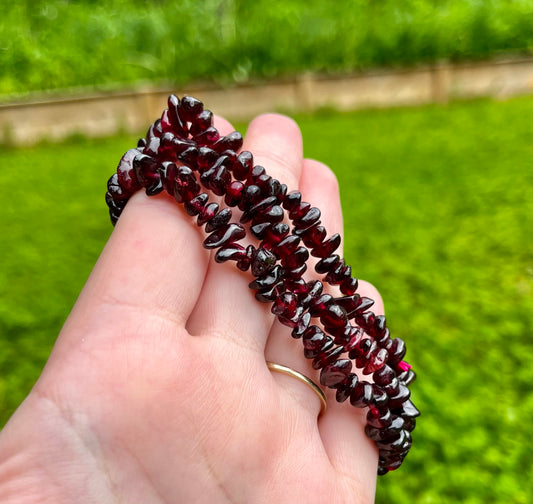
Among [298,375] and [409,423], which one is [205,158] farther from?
[409,423]

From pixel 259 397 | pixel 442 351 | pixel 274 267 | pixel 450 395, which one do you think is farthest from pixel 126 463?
pixel 442 351

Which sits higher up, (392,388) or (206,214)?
(206,214)

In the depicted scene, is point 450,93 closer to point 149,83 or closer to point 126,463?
point 149,83

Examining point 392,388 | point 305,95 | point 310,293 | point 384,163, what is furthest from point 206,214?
point 305,95

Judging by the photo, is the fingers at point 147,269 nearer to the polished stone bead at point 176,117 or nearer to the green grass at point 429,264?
the polished stone bead at point 176,117

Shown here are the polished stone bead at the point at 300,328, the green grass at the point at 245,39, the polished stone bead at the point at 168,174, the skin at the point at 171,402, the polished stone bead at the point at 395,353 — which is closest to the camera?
the skin at the point at 171,402

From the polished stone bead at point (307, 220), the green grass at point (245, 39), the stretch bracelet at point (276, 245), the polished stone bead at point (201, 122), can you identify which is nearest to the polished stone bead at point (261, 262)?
the stretch bracelet at point (276, 245)
